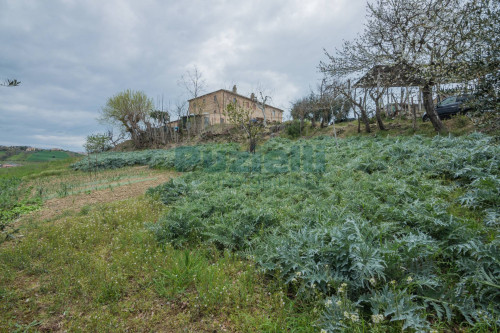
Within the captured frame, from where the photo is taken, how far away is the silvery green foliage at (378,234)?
1969 mm

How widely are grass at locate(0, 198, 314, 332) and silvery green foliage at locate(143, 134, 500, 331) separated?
293 millimetres

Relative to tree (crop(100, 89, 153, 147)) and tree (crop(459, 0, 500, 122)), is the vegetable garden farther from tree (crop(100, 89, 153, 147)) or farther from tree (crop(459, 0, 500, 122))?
tree (crop(100, 89, 153, 147))

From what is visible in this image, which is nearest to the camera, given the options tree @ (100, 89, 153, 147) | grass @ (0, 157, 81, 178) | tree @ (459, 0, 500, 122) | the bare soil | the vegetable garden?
the vegetable garden

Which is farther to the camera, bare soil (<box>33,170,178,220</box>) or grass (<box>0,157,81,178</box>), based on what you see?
grass (<box>0,157,81,178</box>)

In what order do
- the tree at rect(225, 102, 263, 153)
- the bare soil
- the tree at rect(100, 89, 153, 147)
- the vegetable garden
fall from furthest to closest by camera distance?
the tree at rect(100, 89, 153, 147) < the tree at rect(225, 102, 263, 153) < the bare soil < the vegetable garden

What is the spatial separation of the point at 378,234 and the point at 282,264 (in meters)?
1.23

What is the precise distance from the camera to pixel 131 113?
2961cm

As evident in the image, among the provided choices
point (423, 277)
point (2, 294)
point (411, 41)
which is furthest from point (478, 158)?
point (2, 294)

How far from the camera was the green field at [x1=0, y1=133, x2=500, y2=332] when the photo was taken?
A: 2008 mm

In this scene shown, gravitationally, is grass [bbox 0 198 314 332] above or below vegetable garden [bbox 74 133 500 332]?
below

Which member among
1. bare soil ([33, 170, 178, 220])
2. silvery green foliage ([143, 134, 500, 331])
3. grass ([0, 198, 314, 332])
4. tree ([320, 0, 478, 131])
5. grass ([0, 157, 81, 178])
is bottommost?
grass ([0, 198, 314, 332])

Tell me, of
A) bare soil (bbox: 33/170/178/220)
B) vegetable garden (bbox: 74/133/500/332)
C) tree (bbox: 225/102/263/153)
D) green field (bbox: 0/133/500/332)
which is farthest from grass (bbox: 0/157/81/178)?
vegetable garden (bbox: 74/133/500/332)

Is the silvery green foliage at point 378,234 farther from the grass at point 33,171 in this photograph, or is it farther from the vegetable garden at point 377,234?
the grass at point 33,171

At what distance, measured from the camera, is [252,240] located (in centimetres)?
333
